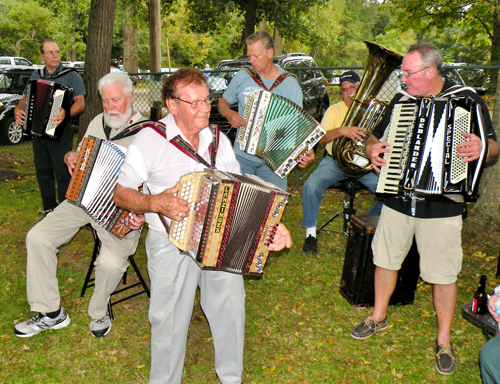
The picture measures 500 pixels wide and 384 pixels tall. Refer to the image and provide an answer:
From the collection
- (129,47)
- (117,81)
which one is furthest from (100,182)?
(129,47)

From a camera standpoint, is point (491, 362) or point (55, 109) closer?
point (491, 362)

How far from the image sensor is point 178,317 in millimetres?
2748

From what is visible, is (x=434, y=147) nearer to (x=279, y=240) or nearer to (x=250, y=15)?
(x=279, y=240)

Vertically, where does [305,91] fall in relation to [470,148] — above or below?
above

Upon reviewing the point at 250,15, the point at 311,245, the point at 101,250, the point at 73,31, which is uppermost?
the point at 250,15

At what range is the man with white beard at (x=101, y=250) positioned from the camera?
356cm

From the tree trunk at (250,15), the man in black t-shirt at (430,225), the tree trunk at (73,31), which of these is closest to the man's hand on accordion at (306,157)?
the man in black t-shirt at (430,225)

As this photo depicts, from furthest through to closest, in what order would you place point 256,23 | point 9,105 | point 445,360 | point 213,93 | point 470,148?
point 256,23, point 9,105, point 213,93, point 445,360, point 470,148

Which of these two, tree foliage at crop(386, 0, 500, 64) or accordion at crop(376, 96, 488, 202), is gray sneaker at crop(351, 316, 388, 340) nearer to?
accordion at crop(376, 96, 488, 202)

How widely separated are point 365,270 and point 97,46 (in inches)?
225

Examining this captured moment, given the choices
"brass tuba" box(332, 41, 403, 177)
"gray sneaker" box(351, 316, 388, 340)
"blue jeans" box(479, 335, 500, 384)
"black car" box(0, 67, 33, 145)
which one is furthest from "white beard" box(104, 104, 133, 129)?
"black car" box(0, 67, 33, 145)

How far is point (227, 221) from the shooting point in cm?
244

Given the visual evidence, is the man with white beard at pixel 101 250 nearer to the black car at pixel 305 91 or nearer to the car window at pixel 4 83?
the black car at pixel 305 91

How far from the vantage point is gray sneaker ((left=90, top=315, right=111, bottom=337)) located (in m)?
3.73
